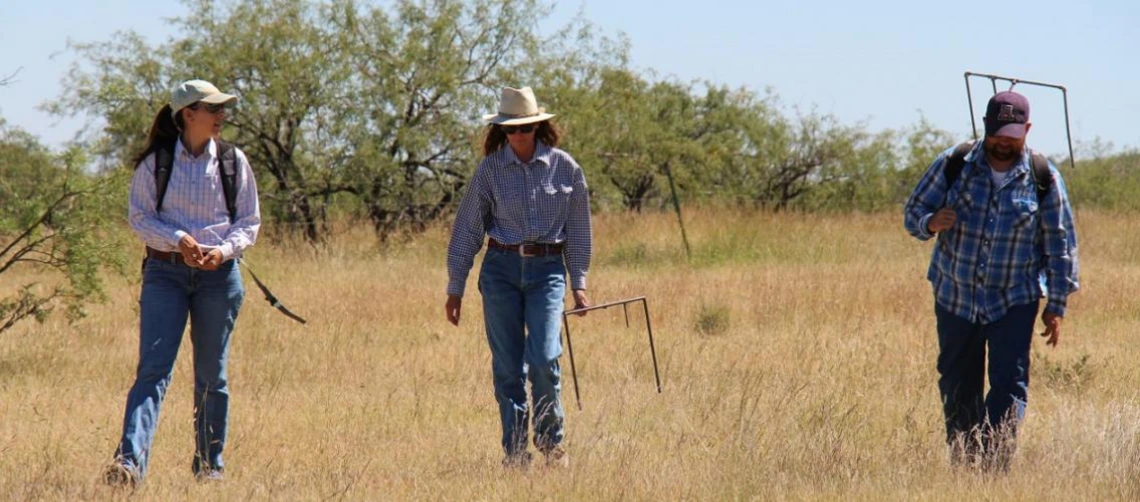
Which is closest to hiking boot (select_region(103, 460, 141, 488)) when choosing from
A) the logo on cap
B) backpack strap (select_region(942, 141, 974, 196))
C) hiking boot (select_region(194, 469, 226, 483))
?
hiking boot (select_region(194, 469, 226, 483))

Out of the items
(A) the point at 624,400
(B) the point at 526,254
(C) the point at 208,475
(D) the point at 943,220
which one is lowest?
(A) the point at 624,400

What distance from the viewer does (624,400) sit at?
8.73 m

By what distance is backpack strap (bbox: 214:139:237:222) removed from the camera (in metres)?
6.64

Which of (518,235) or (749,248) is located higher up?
(518,235)

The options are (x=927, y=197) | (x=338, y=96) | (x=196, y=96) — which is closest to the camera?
(x=196, y=96)

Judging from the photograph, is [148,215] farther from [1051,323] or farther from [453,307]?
[1051,323]

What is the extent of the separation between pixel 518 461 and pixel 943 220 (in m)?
2.15

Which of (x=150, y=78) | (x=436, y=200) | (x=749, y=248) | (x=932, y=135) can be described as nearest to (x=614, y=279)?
(x=749, y=248)

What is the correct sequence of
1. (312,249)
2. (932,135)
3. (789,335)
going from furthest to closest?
(932,135) → (312,249) → (789,335)

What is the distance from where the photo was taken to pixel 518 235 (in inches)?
277

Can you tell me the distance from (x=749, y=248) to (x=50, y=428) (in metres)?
14.0

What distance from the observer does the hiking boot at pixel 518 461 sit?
22.4ft

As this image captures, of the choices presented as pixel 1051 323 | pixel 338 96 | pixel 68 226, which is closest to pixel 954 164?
pixel 1051 323

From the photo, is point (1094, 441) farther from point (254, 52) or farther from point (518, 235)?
point (254, 52)
